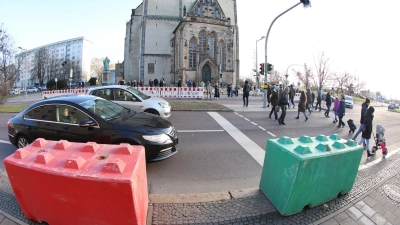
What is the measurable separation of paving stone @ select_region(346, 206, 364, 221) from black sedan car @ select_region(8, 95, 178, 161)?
134 inches

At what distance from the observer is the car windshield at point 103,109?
5.13 m

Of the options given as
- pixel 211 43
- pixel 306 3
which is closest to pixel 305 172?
pixel 306 3

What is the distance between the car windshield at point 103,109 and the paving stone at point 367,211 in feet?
16.7

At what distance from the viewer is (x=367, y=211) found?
3502mm

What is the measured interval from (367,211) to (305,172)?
148 cm

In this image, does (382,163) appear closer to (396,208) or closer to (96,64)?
(396,208)

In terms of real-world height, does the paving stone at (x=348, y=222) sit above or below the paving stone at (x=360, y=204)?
below

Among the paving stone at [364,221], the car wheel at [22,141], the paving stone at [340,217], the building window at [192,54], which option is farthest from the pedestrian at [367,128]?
the building window at [192,54]

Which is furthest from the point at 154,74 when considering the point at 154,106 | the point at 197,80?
the point at 154,106

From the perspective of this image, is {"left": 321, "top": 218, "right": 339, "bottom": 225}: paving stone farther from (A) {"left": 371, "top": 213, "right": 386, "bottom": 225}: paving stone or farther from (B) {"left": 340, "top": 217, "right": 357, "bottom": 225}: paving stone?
(A) {"left": 371, "top": 213, "right": 386, "bottom": 225}: paving stone

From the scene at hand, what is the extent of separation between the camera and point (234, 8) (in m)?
49.5

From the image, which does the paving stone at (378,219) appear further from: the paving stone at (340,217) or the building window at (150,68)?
the building window at (150,68)

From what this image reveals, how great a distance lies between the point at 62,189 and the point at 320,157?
3.32 metres

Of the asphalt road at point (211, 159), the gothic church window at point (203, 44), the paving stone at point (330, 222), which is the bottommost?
the paving stone at point (330, 222)
